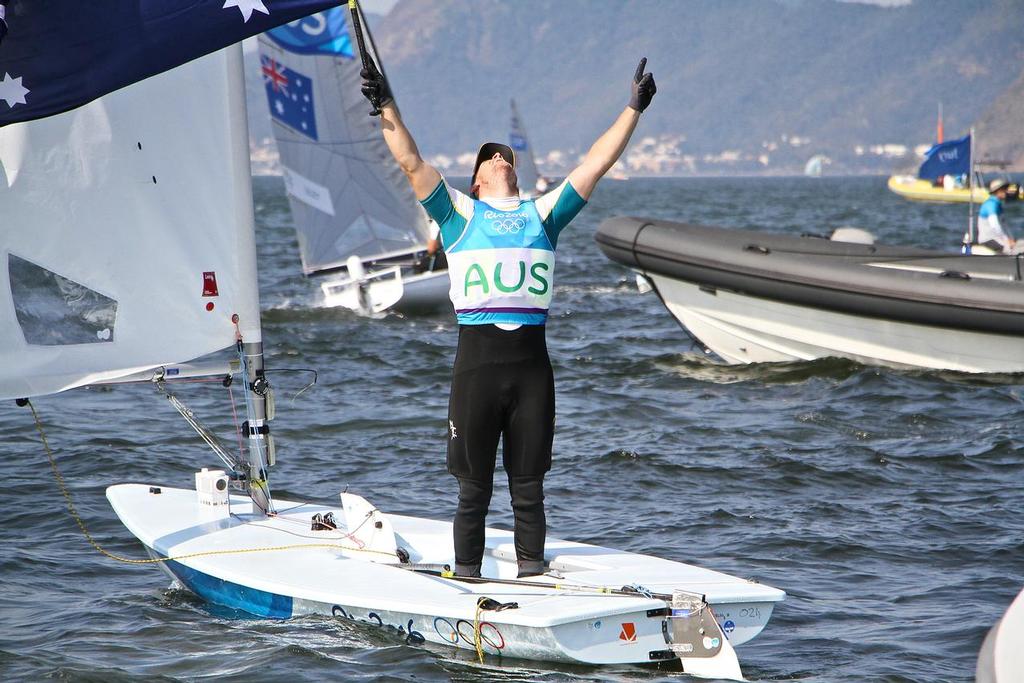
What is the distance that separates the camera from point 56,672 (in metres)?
4.72

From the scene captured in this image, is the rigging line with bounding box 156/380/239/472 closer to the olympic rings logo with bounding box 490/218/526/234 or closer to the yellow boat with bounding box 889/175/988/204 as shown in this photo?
the olympic rings logo with bounding box 490/218/526/234

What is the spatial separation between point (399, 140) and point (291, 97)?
13.4 meters

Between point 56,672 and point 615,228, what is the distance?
7.87m

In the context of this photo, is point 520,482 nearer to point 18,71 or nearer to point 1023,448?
point 18,71

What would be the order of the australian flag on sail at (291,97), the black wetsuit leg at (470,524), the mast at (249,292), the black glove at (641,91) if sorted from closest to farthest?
the black glove at (641,91) < the black wetsuit leg at (470,524) < the mast at (249,292) < the australian flag on sail at (291,97)

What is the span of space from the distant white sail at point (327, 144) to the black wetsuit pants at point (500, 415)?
41.9 feet

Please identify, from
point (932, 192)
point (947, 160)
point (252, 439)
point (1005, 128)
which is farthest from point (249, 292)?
point (1005, 128)

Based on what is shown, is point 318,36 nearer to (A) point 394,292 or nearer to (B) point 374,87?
(A) point 394,292

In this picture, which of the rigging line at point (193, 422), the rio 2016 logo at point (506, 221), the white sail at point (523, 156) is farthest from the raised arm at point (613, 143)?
the white sail at point (523, 156)

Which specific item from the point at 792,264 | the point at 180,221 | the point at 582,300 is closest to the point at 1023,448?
the point at 792,264

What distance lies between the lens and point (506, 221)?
4523 millimetres

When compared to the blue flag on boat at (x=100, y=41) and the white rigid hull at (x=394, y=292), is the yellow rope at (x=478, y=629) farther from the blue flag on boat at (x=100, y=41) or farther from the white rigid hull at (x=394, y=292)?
the white rigid hull at (x=394, y=292)

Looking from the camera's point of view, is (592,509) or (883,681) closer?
(883,681)

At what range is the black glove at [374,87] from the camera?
418cm
